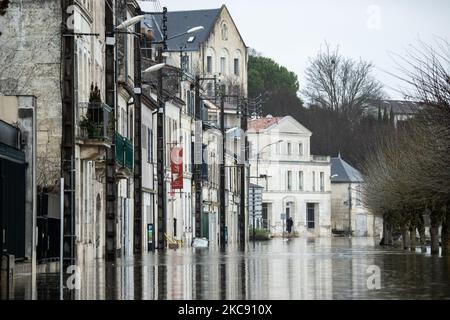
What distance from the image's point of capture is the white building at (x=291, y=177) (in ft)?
533

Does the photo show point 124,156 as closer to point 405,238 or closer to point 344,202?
point 405,238

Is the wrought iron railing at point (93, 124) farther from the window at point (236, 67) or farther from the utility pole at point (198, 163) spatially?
the window at point (236, 67)

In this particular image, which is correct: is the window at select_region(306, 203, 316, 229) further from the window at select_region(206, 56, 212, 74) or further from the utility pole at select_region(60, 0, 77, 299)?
the utility pole at select_region(60, 0, 77, 299)

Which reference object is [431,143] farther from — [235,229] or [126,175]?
[235,229]

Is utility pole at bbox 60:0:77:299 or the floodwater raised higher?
utility pole at bbox 60:0:77:299

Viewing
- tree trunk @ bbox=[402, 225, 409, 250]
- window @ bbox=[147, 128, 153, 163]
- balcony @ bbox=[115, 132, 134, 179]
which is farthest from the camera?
window @ bbox=[147, 128, 153, 163]

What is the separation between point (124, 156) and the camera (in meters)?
57.8

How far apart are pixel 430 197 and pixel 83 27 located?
13.3 meters

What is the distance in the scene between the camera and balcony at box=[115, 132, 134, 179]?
183 ft

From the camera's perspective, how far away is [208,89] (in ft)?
467

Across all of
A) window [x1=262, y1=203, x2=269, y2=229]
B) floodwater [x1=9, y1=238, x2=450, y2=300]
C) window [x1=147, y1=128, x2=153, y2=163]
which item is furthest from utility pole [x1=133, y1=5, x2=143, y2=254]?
window [x1=262, y1=203, x2=269, y2=229]

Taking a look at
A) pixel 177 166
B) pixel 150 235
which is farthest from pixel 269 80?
pixel 150 235

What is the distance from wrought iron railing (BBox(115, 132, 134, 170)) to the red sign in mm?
19373
